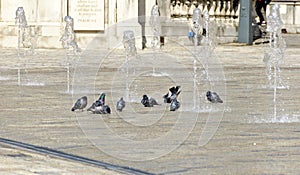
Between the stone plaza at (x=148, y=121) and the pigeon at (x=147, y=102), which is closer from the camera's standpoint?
the stone plaza at (x=148, y=121)

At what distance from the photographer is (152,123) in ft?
39.1

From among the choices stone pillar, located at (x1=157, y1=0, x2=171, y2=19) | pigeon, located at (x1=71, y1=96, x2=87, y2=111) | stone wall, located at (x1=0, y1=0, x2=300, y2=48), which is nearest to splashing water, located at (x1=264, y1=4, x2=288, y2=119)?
pigeon, located at (x1=71, y1=96, x2=87, y2=111)

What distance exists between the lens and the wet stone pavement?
352 inches

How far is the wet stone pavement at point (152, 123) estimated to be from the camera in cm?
895

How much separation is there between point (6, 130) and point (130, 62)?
992 cm

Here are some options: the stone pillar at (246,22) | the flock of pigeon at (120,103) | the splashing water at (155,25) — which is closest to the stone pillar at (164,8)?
the splashing water at (155,25)

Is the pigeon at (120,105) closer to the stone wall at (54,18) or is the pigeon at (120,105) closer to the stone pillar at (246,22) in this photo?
the stone wall at (54,18)

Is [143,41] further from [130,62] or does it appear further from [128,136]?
[128,136]

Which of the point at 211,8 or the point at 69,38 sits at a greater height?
the point at 211,8

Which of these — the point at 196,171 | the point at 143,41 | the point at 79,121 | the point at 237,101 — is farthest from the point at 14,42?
the point at 196,171

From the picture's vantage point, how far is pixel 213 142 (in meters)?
10.4

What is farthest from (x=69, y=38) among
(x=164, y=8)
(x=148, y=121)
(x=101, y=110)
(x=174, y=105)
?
(x=148, y=121)

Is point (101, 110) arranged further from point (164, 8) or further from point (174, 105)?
point (164, 8)

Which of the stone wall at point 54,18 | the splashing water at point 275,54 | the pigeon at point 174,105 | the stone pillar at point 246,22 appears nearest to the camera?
the pigeon at point 174,105
